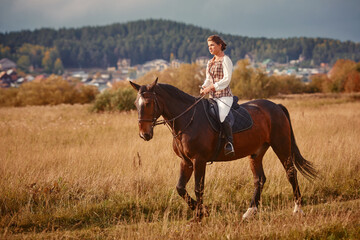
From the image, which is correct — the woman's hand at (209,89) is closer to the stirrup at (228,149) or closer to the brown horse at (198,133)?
the brown horse at (198,133)

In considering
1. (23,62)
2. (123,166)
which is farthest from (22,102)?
(23,62)

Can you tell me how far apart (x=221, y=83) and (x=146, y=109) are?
1.36 metres

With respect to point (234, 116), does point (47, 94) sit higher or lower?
lower

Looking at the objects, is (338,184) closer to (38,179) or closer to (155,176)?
(155,176)

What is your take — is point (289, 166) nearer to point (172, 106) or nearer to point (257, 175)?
point (257, 175)

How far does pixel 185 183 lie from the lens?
4.61 meters

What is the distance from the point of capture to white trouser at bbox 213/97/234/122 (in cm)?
480

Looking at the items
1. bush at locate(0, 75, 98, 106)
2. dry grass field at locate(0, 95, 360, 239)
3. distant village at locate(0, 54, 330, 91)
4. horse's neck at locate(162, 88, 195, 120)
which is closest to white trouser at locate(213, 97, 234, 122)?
horse's neck at locate(162, 88, 195, 120)

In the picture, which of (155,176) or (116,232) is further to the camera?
(155,176)

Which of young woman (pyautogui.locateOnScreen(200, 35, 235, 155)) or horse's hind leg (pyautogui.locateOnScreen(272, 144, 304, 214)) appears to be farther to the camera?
horse's hind leg (pyautogui.locateOnScreen(272, 144, 304, 214))

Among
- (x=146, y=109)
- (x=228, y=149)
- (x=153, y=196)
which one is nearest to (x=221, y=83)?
(x=228, y=149)

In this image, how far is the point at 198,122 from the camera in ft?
15.3

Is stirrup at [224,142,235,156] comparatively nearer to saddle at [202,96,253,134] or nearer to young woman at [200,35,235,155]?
young woman at [200,35,235,155]

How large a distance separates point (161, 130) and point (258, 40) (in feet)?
645
